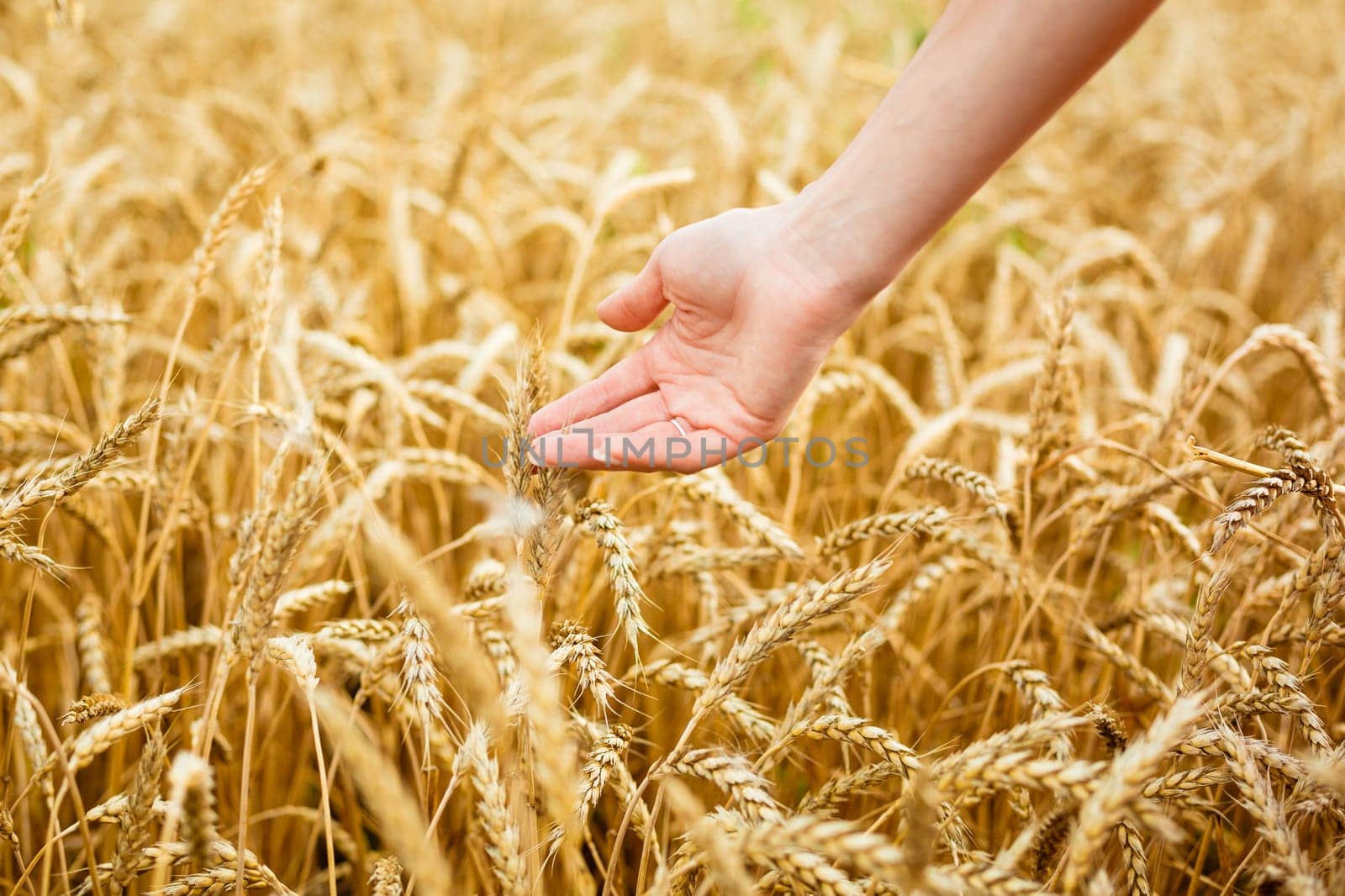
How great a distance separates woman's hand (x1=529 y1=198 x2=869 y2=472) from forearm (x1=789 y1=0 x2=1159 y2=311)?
51 millimetres

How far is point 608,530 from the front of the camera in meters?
1.02

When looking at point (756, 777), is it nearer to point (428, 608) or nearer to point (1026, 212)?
point (428, 608)

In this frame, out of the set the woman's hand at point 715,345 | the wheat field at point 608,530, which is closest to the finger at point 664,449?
the woman's hand at point 715,345

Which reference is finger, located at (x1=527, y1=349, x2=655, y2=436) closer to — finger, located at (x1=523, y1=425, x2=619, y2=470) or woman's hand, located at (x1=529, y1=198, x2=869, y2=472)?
woman's hand, located at (x1=529, y1=198, x2=869, y2=472)

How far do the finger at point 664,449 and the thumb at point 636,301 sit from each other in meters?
0.20

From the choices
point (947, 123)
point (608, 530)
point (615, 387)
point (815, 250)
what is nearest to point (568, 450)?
point (608, 530)

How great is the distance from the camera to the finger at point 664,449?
116 centimetres

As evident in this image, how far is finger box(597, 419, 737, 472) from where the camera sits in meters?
1.16

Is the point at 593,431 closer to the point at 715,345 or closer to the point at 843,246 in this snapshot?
the point at 715,345

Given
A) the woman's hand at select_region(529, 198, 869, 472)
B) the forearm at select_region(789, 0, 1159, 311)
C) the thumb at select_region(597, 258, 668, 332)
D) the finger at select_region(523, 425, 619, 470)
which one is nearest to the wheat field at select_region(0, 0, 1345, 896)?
the finger at select_region(523, 425, 619, 470)

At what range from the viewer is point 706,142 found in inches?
141

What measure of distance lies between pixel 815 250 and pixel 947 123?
251 millimetres

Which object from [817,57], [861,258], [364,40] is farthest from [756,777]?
[364,40]

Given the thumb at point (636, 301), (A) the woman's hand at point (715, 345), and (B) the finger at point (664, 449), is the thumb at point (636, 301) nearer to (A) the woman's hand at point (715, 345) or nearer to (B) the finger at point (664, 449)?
(A) the woman's hand at point (715, 345)
